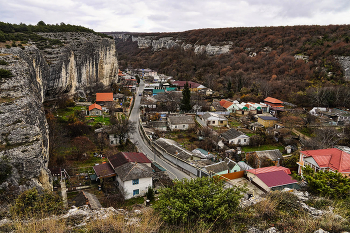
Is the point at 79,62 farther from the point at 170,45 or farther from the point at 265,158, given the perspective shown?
the point at 170,45

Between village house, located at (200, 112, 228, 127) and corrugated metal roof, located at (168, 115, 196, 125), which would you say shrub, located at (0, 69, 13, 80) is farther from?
village house, located at (200, 112, 228, 127)

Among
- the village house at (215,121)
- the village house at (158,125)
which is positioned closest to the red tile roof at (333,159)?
the village house at (215,121)

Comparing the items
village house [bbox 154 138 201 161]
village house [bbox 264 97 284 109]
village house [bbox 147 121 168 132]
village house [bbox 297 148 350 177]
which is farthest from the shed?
village house [bbox 264 97 284 109]

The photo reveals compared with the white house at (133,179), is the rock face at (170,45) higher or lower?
higher

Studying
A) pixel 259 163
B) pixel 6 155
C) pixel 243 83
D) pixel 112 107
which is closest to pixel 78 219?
pixel 6 155

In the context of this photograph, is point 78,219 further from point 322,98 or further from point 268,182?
point 322,98

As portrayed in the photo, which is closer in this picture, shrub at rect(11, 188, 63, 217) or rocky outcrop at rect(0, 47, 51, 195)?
shrub at rect(11, 188, 63, 217)

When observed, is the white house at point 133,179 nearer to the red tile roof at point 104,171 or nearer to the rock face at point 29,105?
the red tile roof at point 104,171

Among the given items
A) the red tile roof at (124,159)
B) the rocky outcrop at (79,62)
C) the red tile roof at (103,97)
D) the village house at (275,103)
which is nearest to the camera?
the red tile roof at (124,159)
